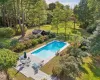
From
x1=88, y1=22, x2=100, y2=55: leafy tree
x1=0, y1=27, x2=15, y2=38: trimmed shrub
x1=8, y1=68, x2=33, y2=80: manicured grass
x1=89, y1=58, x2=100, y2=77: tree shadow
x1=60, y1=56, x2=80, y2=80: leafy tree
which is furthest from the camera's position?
x1=0, y1=27, x2=15, y2=38: trimmed shrub

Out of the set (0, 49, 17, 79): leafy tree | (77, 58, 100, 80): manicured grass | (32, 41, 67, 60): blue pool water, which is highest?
(0, 49, 17, 79): leafy tree

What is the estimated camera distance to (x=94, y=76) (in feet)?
58.9

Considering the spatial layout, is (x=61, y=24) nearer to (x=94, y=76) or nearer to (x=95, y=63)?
(x=95, y=63)

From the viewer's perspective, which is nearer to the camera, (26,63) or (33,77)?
(33,77)

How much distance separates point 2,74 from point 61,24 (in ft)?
52.9

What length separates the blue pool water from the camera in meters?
22.7

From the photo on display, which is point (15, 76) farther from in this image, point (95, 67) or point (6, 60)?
point (95, 67)

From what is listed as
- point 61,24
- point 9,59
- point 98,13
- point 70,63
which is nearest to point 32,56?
point 70,63

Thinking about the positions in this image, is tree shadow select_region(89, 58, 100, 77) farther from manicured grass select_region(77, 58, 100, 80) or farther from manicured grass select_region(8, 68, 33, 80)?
manicured grass select_region(8, 68, 33, 80)

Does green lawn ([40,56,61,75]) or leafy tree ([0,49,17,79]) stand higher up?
leafy tree ([0,49,17,79])

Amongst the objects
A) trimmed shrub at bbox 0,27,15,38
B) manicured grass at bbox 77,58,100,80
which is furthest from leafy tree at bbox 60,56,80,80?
trimmed shrub at bbox 0,27,15,38

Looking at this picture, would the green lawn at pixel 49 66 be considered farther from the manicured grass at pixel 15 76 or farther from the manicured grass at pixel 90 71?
the manicured grass at pixel 90 71

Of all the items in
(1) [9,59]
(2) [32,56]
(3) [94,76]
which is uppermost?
(1) [9,59]

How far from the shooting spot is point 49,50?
81.3 ft
